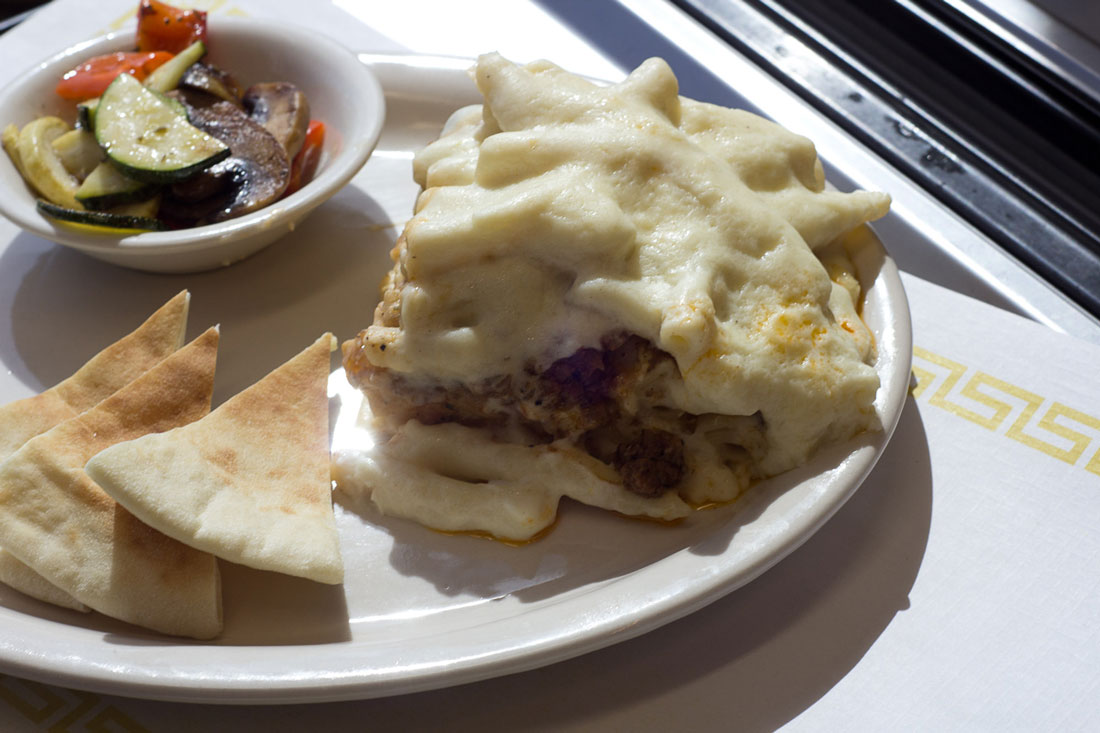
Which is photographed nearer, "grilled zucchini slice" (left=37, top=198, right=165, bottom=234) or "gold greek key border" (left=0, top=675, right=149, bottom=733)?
"gold greek key border" (left=0, top=675, right=149, bottom=733)

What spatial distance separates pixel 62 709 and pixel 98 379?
25.6 inches

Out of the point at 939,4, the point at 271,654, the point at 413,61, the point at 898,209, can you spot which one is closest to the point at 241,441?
the point at 271,654

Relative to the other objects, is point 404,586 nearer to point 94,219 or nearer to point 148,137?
point 94,219

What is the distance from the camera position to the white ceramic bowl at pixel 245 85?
6.94ft

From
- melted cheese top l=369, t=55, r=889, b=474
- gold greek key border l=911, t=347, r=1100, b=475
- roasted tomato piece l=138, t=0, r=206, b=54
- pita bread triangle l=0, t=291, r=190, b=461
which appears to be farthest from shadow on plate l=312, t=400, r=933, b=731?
roasted tomato piece l=138, t=0, r=206, b=54

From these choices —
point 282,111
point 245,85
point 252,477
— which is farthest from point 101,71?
point 252,477

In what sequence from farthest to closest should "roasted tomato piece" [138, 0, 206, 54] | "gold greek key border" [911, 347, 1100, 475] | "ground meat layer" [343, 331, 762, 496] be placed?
"roasted tomato piece" [138, 0, 206, 54] < "gold greek key border" [911, 347, 1100, 475] < "ground meat layer" [343, 331, 762, 496]

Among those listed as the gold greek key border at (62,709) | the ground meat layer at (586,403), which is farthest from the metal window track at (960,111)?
the gold greek key border at (62,709)

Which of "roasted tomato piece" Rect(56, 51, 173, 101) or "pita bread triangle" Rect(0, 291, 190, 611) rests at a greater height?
"roasted tomato piece" Rect(56, 51, 173, 101)

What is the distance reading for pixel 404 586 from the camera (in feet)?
5.72

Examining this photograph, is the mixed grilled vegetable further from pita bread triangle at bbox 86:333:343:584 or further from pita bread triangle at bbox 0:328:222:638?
pita bread triangle at bbox 0:328:222:638

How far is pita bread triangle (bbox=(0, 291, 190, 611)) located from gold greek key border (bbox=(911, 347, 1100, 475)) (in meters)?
1.57

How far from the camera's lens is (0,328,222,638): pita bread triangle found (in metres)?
1.57

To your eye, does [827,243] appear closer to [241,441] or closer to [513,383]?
[513,383]
